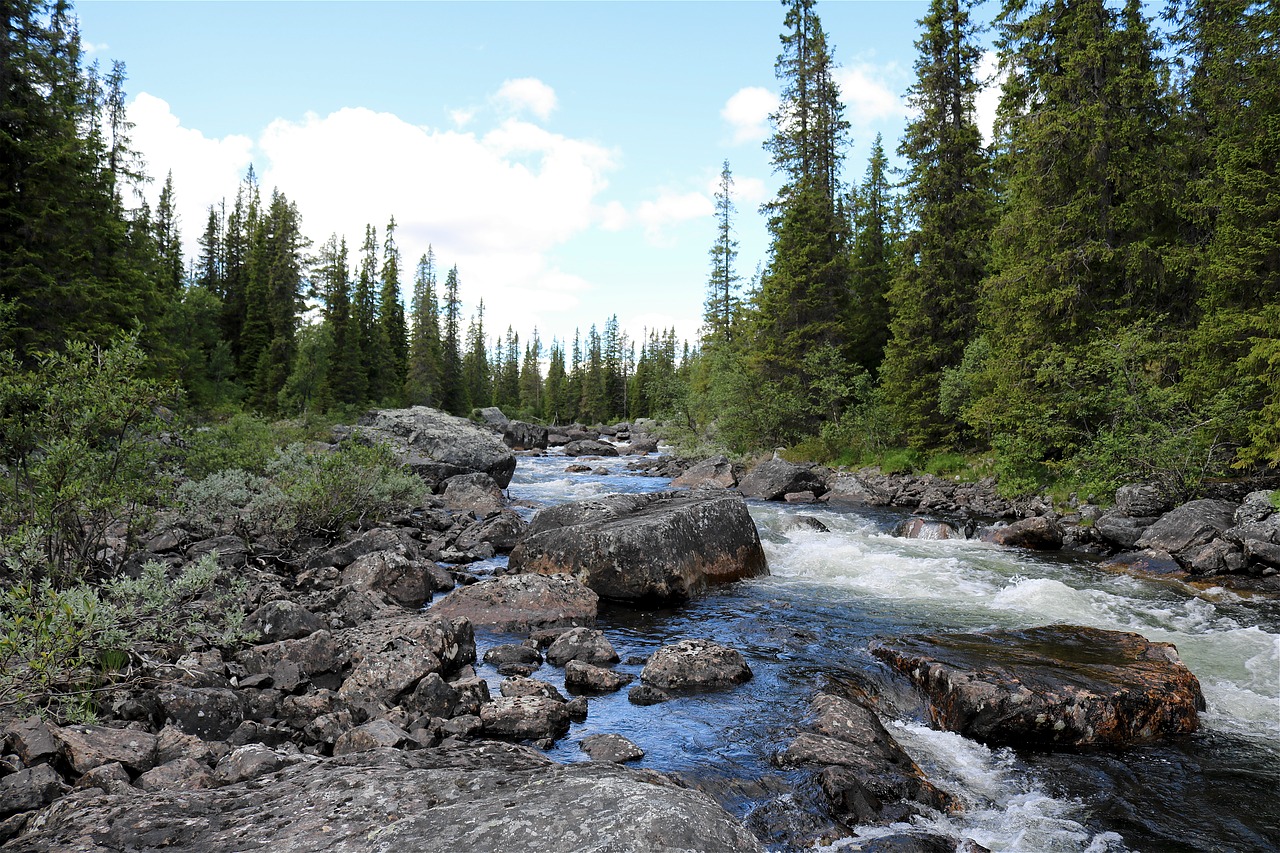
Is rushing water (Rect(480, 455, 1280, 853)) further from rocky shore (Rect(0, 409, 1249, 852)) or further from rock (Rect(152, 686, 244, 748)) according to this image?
rock (Rect(152, 686, 244, 748))

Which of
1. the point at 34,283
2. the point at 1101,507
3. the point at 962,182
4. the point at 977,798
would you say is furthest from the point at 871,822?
the point at 962,182

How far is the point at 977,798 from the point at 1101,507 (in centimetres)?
1428

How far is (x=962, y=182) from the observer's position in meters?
25.3

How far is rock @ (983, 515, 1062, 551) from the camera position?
1452 cm

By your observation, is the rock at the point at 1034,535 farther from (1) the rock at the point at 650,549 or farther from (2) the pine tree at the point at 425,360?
(2) the pine tree at the point at 425,360

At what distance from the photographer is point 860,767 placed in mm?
5238

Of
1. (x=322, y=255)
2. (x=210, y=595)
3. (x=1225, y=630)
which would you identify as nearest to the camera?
(x=210, y=595)

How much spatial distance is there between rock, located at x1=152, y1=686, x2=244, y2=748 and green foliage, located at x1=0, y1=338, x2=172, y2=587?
1.88 metres

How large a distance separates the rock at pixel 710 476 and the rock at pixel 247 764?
2101 centimetres

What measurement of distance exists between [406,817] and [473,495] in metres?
16.8

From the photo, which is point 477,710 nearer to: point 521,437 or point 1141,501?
point 1141,501

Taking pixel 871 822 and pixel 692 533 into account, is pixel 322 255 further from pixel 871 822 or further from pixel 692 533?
pixel 871 822

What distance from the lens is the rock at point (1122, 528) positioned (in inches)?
543

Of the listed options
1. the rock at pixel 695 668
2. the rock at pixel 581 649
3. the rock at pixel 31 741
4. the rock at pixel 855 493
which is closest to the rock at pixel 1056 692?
the rock at pixel 695 668
